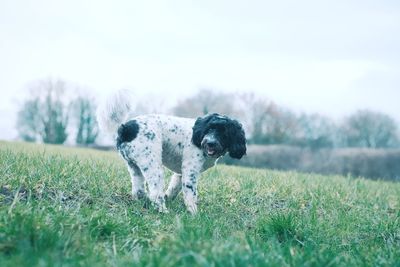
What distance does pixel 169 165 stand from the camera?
24.7 ft

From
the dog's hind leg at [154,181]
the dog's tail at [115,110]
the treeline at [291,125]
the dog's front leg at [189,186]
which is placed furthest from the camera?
the treeline at [291,125]

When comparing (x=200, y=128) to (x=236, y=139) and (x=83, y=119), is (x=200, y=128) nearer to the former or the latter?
(x=236, y=139)

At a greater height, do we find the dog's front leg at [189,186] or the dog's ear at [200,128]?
the dog's ear at [200,128]

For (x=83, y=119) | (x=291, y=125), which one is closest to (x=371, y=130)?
(x=291, y=125)

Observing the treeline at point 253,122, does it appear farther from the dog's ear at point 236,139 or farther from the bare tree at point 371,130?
the dog's ear at point 236,139

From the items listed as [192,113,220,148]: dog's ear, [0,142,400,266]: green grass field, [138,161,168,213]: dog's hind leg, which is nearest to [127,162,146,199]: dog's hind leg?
[0,142,400,266]: green grass field

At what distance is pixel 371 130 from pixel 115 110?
5266cm

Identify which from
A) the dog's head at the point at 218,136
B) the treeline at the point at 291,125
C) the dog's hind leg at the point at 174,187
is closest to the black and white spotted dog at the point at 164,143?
the dog's head at the point at 218,136

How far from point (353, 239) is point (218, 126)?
8.05 feet

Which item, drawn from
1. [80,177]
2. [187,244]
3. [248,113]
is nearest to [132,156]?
[80,177]

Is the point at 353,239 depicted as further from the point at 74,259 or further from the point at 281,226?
the point at 74,259

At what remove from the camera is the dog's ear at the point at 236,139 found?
703 cm

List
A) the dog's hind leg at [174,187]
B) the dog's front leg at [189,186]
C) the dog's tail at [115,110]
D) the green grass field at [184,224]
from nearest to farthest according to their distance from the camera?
the green grass field at [184,224] → the dog's tail at [115,110] → the dog's front leg at [189,186] → the dog's hind leg at [174,187]

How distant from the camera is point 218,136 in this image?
22.5ft
